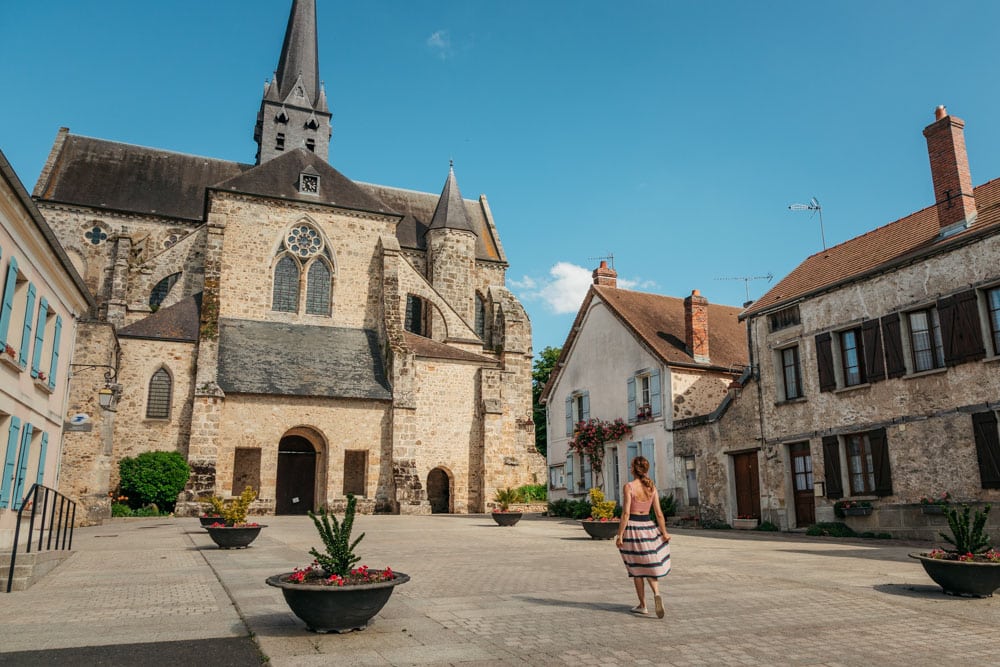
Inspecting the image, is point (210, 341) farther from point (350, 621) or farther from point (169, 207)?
point (350, 621)

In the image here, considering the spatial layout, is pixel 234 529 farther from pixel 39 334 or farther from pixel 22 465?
pixel 39 334

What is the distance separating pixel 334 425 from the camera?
25984 mm

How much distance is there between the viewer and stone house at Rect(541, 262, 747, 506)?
20.9m

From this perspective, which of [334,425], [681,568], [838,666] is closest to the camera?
[838,666]

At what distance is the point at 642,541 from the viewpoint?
633cm

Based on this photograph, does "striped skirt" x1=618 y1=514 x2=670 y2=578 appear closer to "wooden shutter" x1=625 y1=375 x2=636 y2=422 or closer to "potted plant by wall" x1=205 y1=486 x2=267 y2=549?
"potted plant by wall" x1=205 y1=486 x2=267 y2=549

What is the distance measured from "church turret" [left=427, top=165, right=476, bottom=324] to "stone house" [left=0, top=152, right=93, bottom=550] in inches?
866

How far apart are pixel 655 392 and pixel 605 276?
634cm

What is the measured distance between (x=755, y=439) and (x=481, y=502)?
12972 mm

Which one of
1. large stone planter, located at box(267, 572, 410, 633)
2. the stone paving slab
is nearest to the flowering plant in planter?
the stone paving slab

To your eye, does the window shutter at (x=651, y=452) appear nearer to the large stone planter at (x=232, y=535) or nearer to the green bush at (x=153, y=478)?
the large stone planter at (x=232, y=535)

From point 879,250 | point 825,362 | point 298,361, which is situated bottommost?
point 825,362

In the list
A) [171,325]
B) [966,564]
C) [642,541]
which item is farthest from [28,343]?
[171,325]

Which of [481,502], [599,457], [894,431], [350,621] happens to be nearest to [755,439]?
[894,431]
